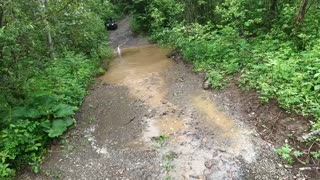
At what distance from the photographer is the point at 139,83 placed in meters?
10.2

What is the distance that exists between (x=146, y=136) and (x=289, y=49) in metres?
4.89

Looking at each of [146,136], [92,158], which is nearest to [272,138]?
[146,136]

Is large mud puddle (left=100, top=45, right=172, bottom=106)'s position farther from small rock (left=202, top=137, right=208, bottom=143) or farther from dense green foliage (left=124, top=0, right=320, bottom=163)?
small rock (left=202, top=137, right=208, bottom=143)

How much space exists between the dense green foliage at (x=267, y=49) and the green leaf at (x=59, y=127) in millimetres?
4135

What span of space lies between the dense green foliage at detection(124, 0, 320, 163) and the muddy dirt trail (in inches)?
41.3

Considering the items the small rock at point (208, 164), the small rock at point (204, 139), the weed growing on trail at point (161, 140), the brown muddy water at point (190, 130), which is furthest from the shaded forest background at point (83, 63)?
the weed growing on trail at point (161, 140)

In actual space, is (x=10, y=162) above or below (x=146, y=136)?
above

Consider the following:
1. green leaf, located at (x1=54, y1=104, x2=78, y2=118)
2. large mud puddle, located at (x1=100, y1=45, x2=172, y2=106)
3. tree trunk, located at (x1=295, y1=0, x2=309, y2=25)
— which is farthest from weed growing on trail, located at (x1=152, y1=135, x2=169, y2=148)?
tree trunk, located at (x1=295, y1=0, x2=309, y2=25)

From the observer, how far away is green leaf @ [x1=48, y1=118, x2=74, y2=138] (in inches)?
245

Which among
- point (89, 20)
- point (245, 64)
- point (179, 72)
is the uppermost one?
point (89, 20)

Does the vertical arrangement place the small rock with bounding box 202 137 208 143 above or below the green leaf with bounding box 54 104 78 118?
below

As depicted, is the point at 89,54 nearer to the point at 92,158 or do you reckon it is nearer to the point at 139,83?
the point at 139,83

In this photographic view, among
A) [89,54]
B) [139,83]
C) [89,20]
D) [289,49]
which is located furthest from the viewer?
[89,54]

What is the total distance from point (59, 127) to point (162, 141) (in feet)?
7.33
